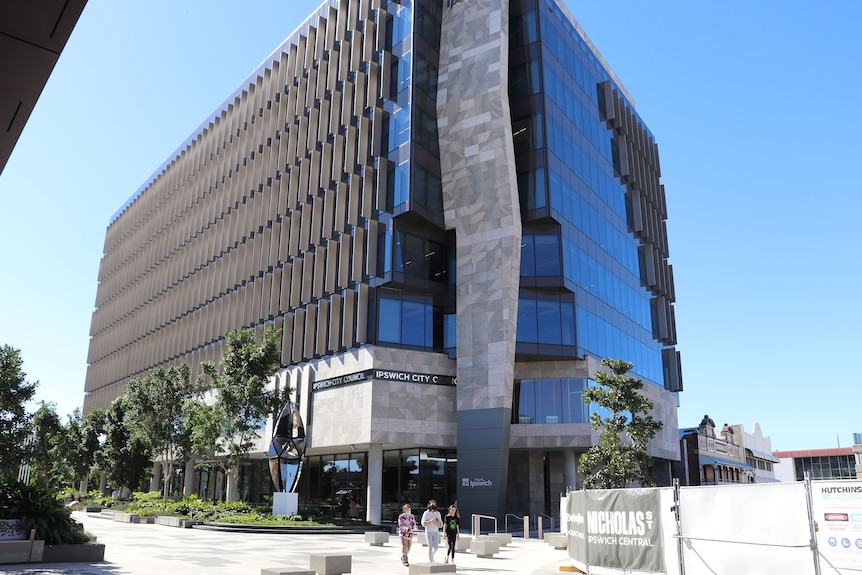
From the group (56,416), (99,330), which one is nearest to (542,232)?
(56,416)

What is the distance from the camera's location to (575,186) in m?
48.8

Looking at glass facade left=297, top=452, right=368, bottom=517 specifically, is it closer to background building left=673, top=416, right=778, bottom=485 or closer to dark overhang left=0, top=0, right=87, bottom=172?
background building left=673, top=416, right=778, bottom=485

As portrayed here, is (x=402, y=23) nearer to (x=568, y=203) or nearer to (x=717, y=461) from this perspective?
(x=568, y=203)

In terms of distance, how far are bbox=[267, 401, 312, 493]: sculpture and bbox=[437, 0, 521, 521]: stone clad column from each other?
9.58 meters

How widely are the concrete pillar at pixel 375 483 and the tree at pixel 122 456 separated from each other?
2602 cm

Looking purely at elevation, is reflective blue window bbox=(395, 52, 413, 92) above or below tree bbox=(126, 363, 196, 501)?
above

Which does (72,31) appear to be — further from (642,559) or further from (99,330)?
(99,330)

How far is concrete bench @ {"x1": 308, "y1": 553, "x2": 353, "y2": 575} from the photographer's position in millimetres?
17141

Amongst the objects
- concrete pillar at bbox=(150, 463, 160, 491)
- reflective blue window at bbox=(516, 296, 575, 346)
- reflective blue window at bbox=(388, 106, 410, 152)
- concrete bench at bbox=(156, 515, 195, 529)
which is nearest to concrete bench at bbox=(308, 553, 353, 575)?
concrete bench at bbox=(156, 515, 195, 529)

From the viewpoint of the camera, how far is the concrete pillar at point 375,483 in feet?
135

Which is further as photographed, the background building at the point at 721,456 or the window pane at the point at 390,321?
the background building at the point at 721,456

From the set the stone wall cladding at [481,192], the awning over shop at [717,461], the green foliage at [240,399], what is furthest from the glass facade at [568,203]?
the awning over shop at [717,461]

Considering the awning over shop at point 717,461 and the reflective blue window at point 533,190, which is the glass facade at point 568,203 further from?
the awning over shop at point 717,461

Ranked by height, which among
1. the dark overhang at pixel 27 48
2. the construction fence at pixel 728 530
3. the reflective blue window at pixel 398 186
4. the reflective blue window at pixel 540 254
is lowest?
the construction fence at pixel 728 530
